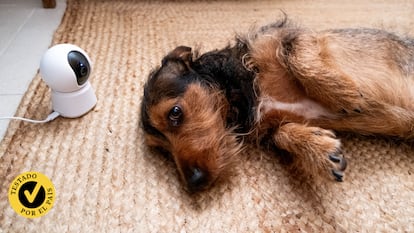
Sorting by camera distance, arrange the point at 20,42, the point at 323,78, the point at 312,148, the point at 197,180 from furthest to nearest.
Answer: the point at 20,42
the point at 323,78
the point at 312,148
the point at 197,180

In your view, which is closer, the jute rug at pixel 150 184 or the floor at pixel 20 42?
Result: the jute rug at pixel 150 184

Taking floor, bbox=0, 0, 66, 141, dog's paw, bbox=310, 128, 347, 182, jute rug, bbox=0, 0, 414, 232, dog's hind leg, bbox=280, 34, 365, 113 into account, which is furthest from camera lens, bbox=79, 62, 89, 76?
dog's paw, bbox=310, 128, 347, 182

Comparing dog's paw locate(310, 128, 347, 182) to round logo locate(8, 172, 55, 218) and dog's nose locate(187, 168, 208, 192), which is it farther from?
round logo locate(8, 172, 55, 218)

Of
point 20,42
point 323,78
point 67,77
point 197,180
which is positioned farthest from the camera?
point 20,42

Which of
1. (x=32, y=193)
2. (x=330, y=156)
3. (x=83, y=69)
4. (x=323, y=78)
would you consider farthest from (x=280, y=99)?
(x=32, y=193)

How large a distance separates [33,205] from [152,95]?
25.6 inches

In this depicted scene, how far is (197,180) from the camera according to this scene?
4.48 feet

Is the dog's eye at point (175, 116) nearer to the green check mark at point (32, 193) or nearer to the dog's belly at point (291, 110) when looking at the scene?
the dog's belly at point (291, 110)

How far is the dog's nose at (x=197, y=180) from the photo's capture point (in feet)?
4.49

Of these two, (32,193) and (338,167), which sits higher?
(338,167)

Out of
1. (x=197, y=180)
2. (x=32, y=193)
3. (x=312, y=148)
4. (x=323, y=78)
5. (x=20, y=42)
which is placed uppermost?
(x=323, y=78)

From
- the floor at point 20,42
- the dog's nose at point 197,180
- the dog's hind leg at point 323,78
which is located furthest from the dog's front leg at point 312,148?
the floor at point 20,42

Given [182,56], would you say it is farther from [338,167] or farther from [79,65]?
[338,167]

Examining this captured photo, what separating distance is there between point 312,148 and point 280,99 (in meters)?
0.31
